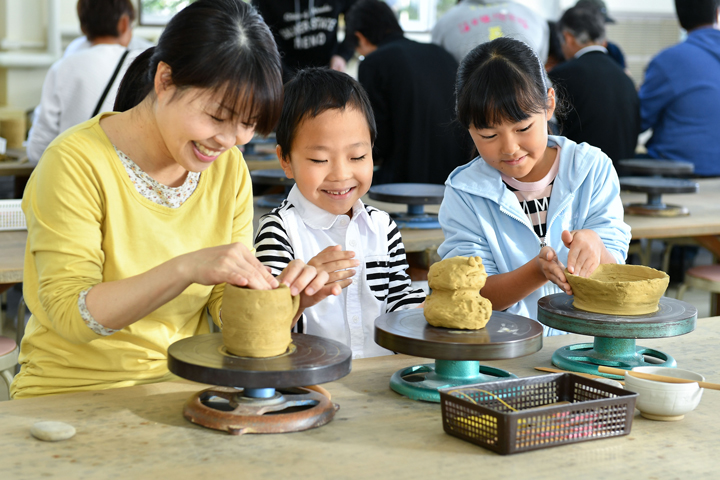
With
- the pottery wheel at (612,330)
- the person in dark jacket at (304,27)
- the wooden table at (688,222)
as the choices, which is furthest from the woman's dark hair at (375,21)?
the pottery wheel at (612,330)

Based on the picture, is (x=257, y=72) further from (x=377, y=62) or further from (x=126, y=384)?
(x=377, y=62)

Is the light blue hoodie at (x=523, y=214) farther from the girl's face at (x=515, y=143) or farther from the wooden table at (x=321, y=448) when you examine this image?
the wooden table at (x=321, y=448)

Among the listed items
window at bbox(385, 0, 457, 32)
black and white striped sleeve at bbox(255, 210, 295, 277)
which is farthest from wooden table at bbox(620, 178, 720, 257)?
window at bbox(385, 0, 457, 32)

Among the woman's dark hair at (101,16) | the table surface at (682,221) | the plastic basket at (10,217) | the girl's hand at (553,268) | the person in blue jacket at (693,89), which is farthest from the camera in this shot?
the person in blue jacket at (693,89)

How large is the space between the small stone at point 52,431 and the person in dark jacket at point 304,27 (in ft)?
13.3

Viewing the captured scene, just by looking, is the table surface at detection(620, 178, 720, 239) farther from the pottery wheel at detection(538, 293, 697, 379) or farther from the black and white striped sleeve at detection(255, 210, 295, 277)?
the black and white striped sleeve at detection(255, 210, 295, 277)

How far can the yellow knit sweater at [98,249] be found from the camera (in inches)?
57.6

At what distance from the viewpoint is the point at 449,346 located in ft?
4.40

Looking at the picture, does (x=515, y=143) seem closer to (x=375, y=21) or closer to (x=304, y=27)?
(x=375, y=21)

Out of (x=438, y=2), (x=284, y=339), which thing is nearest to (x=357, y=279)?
(x=284, y=339)

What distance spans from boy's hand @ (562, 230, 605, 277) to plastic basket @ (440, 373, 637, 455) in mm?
376

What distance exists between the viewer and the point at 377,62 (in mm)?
4086

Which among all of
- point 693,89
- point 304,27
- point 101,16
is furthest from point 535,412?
point 304,27

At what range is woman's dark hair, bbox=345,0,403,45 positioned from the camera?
4.45 m
